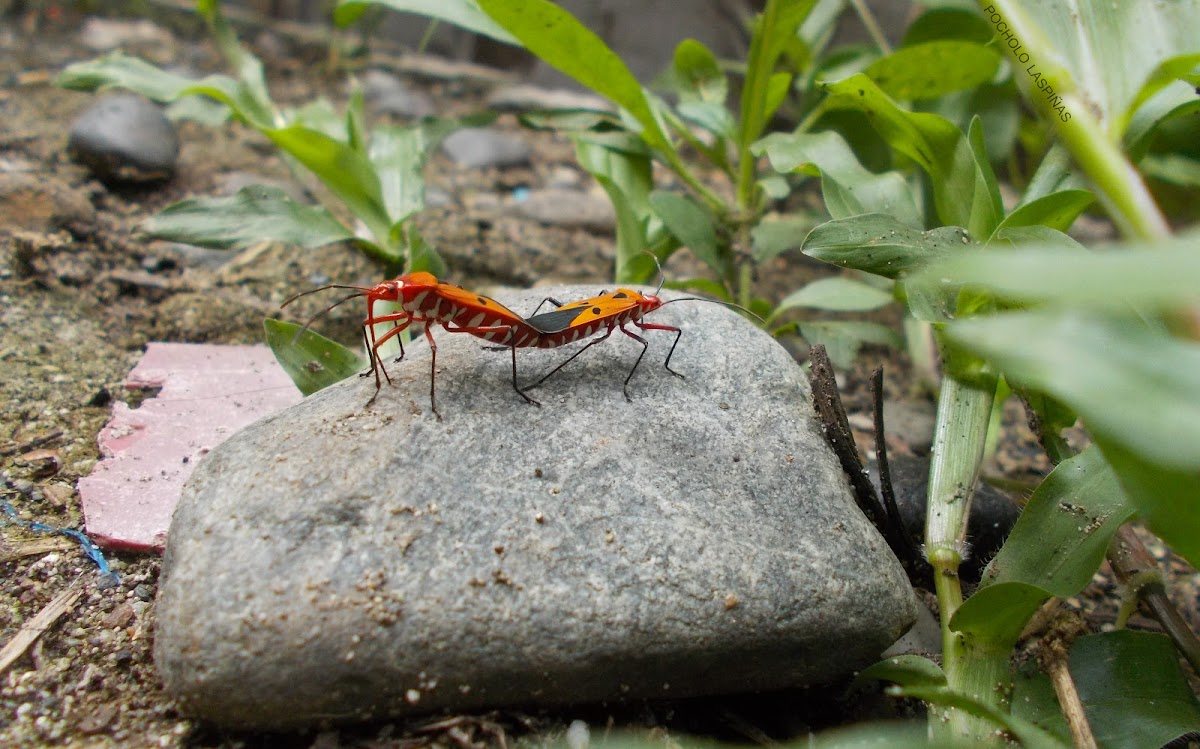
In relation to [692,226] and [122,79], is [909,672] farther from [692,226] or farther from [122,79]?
[122,79]

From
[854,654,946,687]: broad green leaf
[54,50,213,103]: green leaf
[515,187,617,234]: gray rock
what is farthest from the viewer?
[515,187,617,234]: gray rock

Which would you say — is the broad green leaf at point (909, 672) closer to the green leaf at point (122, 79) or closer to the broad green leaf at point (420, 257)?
the broad green leaf at point (420, 257)

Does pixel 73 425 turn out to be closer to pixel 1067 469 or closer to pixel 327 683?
pixel 327 683

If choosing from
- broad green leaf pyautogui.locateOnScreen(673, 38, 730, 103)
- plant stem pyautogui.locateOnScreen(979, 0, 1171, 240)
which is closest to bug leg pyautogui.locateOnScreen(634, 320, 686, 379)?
plant stem pyautogui.locateOnScreen(979, 0, 1171, 240)

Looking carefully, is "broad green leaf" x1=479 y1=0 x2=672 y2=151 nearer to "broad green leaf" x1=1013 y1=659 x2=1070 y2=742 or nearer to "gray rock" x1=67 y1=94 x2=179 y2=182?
"gray rock" x1=67 y1=94 x2=179 y2=182

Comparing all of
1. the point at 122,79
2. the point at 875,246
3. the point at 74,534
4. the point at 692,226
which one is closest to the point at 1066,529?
the point at 875,246

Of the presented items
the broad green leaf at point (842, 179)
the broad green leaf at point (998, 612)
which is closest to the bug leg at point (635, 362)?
the broad green leaf at point (842, 179)
